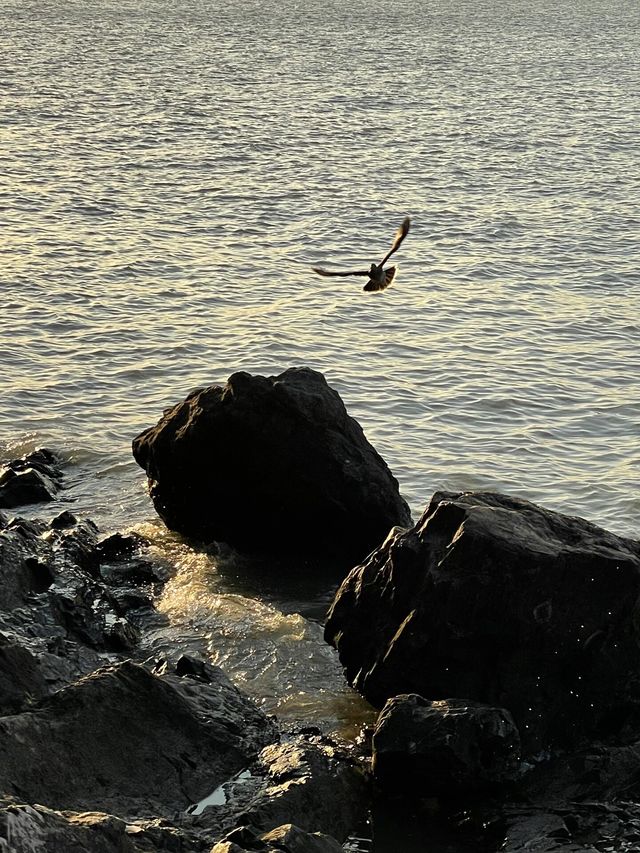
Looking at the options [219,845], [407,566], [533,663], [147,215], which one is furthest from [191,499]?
[147,215]

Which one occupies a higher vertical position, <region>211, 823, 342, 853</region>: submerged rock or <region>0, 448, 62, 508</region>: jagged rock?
<region>211, 823, 342, 853</region>: submerged rock

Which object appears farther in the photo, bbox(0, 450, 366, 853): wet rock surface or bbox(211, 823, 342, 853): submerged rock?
bbox(0, 450, 366, 853): wet rock surface

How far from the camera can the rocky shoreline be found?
8430 millimetres

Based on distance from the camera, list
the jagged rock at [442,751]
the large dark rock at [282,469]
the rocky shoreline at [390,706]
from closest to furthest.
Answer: the rocky shoreline at [390,706] → the jagged rock at [442,751] → the large dark rock at [282,469]

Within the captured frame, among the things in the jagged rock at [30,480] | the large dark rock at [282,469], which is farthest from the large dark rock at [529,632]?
the jagged rock at [30,480]

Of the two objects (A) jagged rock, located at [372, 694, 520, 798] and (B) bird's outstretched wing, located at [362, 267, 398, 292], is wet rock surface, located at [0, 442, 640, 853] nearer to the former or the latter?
(A) jagged rock, located at [372, 694, 520, 798]

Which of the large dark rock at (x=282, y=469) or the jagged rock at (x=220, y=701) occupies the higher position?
the large dark rock at (x=282, y=469)

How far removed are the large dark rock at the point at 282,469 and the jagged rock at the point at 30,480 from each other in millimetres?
2412

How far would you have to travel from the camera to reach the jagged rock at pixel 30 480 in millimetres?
15211

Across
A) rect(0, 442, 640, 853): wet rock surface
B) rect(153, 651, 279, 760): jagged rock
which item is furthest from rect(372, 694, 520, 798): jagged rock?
rect(153, 651, 279, 760): jagged rock

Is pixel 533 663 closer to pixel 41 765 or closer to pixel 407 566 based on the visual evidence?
pixel 407 566

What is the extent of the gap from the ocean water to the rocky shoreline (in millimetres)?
922

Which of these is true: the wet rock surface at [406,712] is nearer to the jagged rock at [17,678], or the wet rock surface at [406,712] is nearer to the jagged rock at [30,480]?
the jagged rock at [17,678]

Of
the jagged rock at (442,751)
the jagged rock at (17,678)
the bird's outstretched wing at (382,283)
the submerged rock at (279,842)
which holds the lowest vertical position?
the jagged rock at (442,751)
